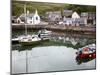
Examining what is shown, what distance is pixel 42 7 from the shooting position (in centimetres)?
225

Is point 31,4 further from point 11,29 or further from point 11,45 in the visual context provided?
point 11,45

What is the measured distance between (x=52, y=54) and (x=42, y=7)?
587mm

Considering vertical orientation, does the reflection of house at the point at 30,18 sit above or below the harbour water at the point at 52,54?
above

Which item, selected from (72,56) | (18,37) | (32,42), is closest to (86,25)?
(72,56)

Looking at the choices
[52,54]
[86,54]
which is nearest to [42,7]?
[52,54]

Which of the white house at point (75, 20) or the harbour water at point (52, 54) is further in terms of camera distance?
the white house at point (75, 20)

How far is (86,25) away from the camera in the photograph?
2424 millimetres

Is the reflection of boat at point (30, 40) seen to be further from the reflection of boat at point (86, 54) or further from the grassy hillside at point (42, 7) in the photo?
the reflection of boat at point (86, 54)

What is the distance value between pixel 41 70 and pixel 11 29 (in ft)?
1.98

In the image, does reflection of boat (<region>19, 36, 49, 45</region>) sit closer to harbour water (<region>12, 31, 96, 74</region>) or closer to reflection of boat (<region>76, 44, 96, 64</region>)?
harbour water (<region>12, 31, 96, 74</region>)

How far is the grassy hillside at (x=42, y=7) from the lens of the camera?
2145 millimetres

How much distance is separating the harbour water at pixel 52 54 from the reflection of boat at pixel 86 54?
4cm

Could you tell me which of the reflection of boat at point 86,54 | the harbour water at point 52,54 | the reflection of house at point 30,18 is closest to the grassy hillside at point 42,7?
the reflection of house at point 30,18

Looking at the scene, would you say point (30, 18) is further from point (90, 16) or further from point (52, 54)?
point (90, 16)
